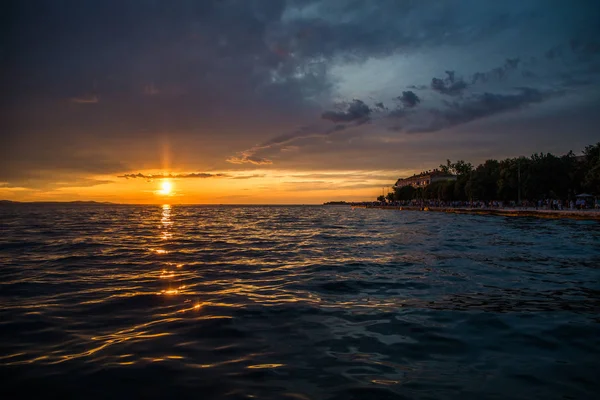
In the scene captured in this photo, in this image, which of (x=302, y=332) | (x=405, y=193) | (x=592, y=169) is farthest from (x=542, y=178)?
(x=405, y=193)

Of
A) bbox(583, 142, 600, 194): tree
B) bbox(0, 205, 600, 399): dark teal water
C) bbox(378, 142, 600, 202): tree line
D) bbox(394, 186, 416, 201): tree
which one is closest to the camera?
bbox(0, 205, 600, 399): dark teal water

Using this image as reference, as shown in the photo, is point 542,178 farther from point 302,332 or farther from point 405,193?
point 405,193

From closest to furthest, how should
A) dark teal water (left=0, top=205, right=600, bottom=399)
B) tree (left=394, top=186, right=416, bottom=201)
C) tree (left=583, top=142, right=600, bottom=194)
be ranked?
dark teal water (left=0, top=205, right=600, bottom=399) → tree (left=583, top=142, right=600, bottom=194) → tree (left=394, top=186, right=416, bottom=201)

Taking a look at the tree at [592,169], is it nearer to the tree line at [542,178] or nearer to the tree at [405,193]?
the tree line at [542,178]

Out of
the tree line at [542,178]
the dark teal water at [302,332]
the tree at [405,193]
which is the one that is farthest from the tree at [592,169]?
the tree at [405,193]

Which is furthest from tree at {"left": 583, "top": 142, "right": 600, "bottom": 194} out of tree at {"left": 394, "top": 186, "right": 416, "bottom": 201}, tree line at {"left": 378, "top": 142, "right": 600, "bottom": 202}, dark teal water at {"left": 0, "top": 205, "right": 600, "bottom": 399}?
tree at {"left": 394, "top": 186, "right": 416, "bottom": 201}

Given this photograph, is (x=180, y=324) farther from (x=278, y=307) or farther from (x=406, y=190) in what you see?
(x=406, y=190)

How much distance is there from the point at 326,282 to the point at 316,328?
468 centimetres

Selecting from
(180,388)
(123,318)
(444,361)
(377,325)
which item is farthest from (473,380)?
(123,318)

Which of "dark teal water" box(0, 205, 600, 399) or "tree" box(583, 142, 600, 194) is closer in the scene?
"dark teal water" box(0, 205, 600, 399)

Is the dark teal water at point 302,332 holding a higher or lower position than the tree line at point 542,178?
lower

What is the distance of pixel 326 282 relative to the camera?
12.2 metres

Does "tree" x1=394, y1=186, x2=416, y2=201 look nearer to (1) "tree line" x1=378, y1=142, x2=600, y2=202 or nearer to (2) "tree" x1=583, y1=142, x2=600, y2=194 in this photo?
(1) "tree line" x1=378, y1=142, x2=600, y2=202

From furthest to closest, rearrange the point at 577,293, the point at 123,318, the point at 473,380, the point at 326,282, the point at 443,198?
the point at 443,198, the point at 326,282, the point at 577,293, the point at 123,318, the point at 473,380
